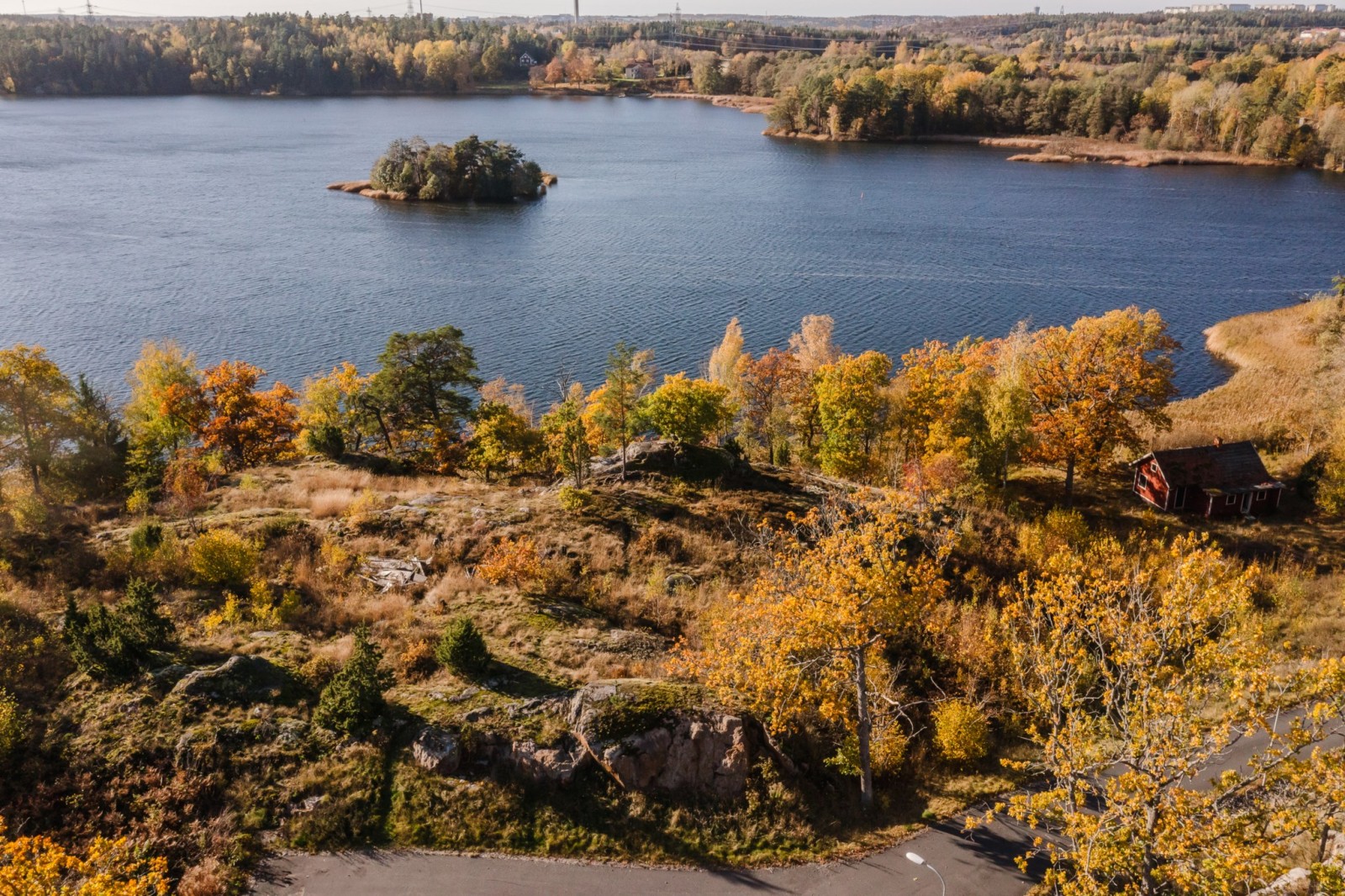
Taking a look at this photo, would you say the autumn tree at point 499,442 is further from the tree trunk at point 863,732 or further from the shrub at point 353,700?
the tree trunk at point 863,732

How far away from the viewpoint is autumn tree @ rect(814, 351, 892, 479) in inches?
1892

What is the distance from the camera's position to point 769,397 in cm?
6062

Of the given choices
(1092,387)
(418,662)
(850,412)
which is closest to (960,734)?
(418,662)

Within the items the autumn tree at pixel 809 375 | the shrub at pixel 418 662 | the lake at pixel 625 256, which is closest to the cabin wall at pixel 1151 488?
the autumn tree at pixel 809 375

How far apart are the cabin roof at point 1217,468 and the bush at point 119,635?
48424 mm

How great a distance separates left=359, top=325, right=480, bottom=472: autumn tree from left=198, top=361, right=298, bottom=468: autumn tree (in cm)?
628

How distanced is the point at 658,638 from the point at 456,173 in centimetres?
12139

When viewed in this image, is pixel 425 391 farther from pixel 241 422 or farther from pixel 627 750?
pixel 627 750

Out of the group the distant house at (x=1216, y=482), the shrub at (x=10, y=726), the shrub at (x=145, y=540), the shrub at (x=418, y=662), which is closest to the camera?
the shrub at (x=10, y=726)

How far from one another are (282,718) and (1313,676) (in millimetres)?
23152

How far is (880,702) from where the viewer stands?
2595 centimetres

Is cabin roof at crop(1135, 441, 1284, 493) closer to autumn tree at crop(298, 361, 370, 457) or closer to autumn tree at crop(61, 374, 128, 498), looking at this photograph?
autumn tree at crop(298, 361, 370, 457)

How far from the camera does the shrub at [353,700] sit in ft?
73.2

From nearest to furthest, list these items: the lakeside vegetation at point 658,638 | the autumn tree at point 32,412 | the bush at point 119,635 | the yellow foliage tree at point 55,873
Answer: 1. the yellow foliage tree at point 55,873
2. the lakeside vegetation at point 658,638
3. the bush at point 119,635
4. the autumn tree at point 32,412
